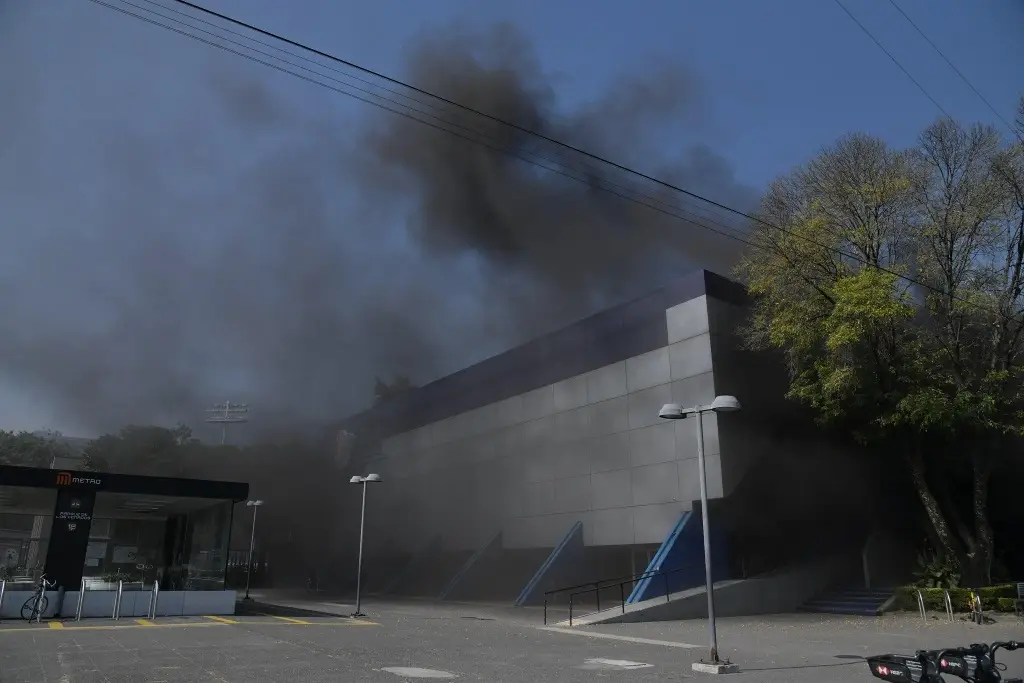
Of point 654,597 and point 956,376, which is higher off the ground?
point 956,376

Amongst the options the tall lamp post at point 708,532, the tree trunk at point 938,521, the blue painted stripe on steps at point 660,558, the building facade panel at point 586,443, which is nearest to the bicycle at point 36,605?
the blue painted stripe on steps at point 660,558

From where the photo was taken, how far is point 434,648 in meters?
11.9

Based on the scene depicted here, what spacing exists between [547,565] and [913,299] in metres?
14.3

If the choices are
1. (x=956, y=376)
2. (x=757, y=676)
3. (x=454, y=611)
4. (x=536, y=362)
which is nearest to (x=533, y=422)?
(x=536, y=362)

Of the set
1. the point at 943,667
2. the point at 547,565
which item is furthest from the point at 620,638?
the point at 943,667

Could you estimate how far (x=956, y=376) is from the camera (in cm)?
1919

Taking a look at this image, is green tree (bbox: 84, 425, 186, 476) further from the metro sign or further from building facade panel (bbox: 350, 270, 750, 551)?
the metro sign

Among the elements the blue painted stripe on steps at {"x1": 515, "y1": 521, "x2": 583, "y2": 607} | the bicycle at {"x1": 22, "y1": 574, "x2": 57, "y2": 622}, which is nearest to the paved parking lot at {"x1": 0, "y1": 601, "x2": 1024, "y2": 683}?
the bicycle at {"x1": 22, "y1": 574, "x2": 57, "y2": 622}

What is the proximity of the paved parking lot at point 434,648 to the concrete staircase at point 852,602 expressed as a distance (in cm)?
139

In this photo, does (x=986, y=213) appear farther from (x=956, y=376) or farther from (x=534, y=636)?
(x=534, y=636)

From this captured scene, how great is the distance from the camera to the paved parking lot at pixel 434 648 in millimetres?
8977

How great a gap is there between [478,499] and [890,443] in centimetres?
1668

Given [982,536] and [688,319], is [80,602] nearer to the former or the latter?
[688,319]

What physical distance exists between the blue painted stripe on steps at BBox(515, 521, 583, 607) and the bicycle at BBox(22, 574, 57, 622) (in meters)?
13.6
